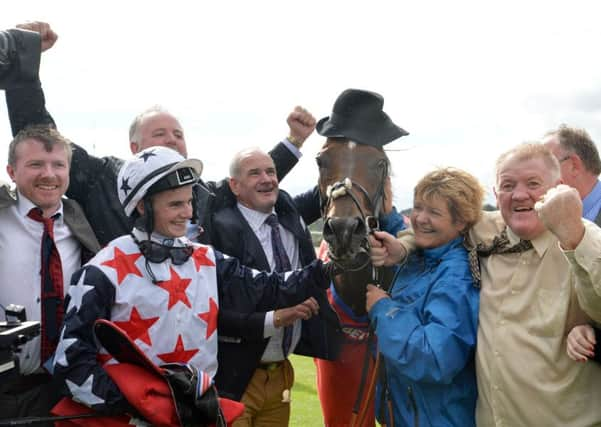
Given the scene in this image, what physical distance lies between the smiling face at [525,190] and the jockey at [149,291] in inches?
57.7

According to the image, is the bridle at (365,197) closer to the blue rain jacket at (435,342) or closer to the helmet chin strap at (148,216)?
the blue rain jacket at (435,342)

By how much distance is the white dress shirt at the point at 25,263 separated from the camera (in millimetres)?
2912

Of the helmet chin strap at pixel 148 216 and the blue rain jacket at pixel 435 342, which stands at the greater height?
the helmet chin strap at pixel 148 216

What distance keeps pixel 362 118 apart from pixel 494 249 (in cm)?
124

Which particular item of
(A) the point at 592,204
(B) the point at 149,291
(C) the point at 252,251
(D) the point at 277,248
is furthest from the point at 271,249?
(A) the point at 592,204

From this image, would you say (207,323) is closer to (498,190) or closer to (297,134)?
(498,190)

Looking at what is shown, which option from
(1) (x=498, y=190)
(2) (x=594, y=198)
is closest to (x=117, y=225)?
(1) (x=498, y=190)

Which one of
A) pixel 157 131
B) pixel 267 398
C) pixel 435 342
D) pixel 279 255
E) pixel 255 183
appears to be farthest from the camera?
pixel 157 131

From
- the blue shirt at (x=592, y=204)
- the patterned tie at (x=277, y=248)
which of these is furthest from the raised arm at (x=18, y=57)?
the blue shirt at (x=592, y=204)

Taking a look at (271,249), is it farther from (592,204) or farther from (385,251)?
(592,204)

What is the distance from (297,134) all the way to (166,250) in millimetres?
1824

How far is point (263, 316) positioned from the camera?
10.6ft

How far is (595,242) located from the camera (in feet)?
7.61

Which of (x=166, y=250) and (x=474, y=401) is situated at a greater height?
(x=166, y=250)
